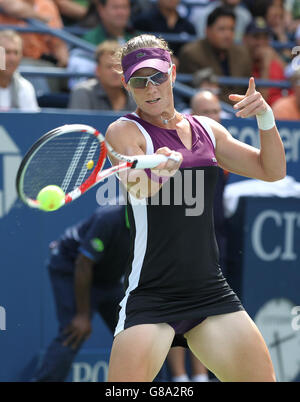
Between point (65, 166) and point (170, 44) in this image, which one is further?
point (170, 44)

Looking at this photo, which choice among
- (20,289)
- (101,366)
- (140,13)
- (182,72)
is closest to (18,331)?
(20,289)

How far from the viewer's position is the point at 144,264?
133 inches

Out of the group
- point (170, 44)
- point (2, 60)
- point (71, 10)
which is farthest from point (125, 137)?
point (71, 10)

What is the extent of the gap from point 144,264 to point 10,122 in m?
2.27

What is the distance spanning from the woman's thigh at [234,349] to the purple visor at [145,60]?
110 centimetres

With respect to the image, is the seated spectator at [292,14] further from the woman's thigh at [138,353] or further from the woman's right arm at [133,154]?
the woman's thigh at [138,353]

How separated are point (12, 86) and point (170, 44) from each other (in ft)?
8.76

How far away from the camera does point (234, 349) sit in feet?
10.9

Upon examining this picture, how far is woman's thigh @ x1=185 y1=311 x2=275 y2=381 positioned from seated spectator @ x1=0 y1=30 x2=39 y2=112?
9.73ft

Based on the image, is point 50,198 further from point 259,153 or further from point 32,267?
point 32,267

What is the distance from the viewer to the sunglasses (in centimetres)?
335

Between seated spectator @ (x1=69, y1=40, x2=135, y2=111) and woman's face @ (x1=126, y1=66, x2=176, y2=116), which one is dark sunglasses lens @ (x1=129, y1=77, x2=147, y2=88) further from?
seated spectator @ (x1=69, y1=40, x2=135, y2=111)

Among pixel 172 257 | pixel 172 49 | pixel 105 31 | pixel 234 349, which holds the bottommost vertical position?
pixel 234 349
